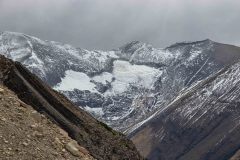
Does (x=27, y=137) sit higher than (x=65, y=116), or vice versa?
(x=27, y=137)

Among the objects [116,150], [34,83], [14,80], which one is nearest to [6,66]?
[14,80]

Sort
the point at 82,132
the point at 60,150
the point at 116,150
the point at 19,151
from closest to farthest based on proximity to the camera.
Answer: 1. the point at 19,151
2. the point at 60,150
3. the point at 82,132
4. the point at 116,150

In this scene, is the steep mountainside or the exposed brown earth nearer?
the exposed brown earth

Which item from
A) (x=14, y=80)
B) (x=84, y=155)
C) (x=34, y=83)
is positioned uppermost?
(x=84, y=155)

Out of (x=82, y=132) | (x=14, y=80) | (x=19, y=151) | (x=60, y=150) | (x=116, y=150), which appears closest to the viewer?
(x=19, y=151)

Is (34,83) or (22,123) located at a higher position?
(22,123)

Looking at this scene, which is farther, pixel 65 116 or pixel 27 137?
pixel 65 116

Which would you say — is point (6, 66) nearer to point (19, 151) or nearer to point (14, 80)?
point (14, 80)

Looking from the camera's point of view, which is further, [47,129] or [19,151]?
[47,129]
